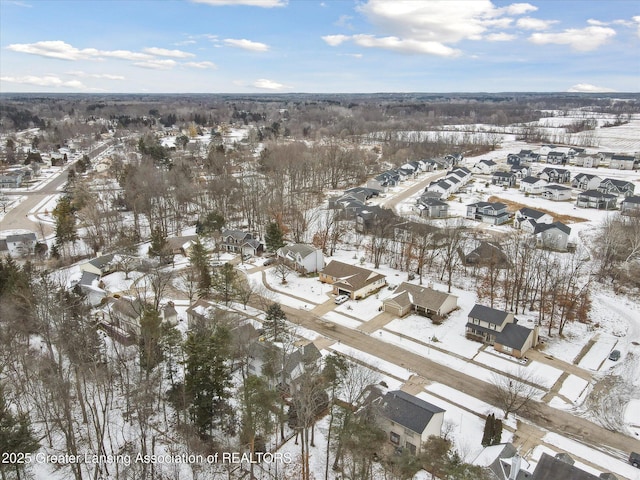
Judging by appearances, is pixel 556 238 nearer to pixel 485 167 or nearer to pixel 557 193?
pixel 557 193

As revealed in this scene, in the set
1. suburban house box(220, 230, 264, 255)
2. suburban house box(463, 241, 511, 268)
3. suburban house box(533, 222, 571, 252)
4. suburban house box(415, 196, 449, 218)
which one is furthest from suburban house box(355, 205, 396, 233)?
suburban house box(533, 222, 571, 252)

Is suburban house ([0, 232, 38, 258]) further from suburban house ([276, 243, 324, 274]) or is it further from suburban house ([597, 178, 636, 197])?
suburban house ([597, 178, 636, 197])

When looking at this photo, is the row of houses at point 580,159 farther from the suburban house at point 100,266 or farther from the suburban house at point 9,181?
the suburban house at point 9,181

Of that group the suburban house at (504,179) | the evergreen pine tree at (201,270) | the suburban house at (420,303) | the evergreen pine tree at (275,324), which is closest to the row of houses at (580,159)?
the suburban house at (504,179)

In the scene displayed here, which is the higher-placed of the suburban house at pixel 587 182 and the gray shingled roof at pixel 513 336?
the suburban house at pixel 587 182

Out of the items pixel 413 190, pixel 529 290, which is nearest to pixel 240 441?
pixel 529 290
